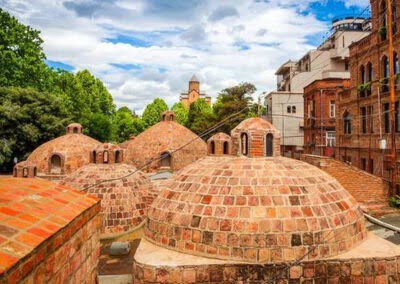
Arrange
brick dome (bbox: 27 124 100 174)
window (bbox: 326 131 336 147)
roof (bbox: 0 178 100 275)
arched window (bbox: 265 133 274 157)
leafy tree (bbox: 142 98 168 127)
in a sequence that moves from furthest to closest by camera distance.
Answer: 1. leafy tree (bbox: 142 98 168 127)
2. window (bbox: 326 131 336 147)
3. brick dome (bbox: 27 124 100 174)
4. arched window (bbox: 265 133 274 157)
5. roof (bbox: 0 178 100 275)

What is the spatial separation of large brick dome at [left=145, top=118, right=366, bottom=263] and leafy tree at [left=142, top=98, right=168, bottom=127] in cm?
4637

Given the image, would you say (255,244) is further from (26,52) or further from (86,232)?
(26,52)

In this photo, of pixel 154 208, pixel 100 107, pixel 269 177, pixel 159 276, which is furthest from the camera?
pixel 100 107

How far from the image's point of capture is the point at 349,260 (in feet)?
24.0

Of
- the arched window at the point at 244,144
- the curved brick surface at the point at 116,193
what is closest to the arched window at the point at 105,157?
the curved brick surface at the point at 116,193

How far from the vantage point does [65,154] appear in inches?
933

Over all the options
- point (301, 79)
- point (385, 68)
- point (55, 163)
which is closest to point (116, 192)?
point (55, 163)

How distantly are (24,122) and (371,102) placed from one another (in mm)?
28609

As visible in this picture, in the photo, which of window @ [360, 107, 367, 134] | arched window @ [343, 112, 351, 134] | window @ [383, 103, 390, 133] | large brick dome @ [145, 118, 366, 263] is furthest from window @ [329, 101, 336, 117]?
large brick dome @ [145, 118, 366, 263]

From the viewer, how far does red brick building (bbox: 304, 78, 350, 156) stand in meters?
29.5

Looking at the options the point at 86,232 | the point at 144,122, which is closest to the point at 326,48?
the point at 144,122

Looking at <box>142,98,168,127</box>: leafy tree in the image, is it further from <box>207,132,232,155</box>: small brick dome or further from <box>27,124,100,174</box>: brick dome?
<box>207,132,232,155</box>: small brick dome

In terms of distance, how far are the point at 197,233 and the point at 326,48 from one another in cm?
3646

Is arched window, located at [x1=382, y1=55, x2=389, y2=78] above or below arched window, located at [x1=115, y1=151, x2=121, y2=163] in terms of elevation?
above
